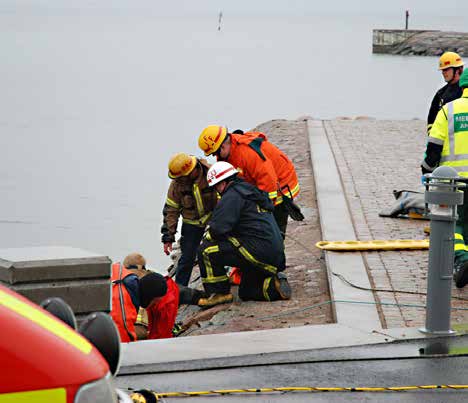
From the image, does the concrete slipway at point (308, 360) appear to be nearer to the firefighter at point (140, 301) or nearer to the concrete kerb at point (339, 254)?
the concrete kerb at point (339, 254)

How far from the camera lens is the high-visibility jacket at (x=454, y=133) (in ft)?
37.3

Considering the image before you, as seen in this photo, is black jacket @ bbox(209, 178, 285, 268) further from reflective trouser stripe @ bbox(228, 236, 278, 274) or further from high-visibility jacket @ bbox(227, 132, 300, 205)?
high-visibility jacket @ bbox(227, 132, 300, 205)

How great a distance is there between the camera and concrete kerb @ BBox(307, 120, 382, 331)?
9953mm

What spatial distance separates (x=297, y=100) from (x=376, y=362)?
64.9 m

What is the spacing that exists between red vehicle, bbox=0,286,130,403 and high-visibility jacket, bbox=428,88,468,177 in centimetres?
740

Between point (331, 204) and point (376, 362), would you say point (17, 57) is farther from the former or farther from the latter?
point (376, 362)

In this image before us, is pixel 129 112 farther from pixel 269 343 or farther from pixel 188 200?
pixel 269 343

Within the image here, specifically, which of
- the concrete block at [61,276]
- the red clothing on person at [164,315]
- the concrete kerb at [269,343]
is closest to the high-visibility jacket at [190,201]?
the red clothing on person at [164,315]

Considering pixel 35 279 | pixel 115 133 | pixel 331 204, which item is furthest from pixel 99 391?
pixel 115 133

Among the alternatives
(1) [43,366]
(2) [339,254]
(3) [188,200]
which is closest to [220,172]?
(2) [339,254]

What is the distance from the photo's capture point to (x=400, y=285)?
11.1 metres

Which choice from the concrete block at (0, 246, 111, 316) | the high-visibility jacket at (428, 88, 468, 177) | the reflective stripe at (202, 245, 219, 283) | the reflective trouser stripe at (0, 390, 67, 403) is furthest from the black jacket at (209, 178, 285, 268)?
the reflective trouser stripe at (0, 390, 67, 403)

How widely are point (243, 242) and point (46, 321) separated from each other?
6.71 meters

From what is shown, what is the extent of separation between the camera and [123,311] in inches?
397
